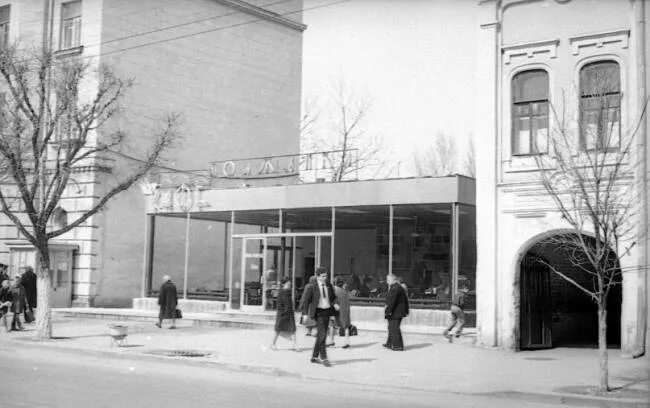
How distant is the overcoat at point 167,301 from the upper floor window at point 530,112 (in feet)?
Result: 35.3

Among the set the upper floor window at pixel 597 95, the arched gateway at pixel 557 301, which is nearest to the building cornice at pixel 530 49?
the upper floor window at pixel 597 95

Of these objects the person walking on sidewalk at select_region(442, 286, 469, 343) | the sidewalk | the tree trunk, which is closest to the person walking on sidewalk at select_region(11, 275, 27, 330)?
the sidewalk

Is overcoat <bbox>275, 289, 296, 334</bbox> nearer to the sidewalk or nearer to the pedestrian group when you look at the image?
the sidewalk

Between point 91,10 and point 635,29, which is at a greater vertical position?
point 91,10

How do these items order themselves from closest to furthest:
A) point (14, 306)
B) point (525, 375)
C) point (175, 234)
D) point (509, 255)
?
point (525, 375) < point (509, 255) < point (14, 306) < point (175, 234)

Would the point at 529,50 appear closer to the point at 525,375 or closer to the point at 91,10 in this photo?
the point at 525,375

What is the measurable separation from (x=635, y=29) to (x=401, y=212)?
11.5 m

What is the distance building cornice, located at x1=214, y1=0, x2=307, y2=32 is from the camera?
36469mm

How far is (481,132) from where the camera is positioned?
19.4 m

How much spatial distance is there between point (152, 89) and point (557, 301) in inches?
755

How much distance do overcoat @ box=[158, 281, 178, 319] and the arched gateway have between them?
33.6ft

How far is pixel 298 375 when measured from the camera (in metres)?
14.4

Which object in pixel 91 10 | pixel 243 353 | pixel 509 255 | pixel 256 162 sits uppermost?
pixel 91 10

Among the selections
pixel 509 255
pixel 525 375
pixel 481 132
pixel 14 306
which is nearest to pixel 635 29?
pixel 481 132
